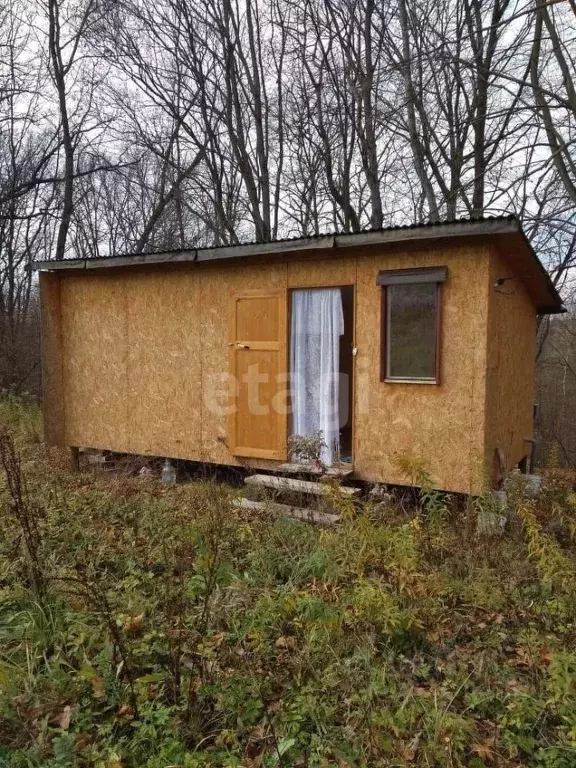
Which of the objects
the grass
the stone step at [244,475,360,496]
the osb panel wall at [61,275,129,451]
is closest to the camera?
the grass

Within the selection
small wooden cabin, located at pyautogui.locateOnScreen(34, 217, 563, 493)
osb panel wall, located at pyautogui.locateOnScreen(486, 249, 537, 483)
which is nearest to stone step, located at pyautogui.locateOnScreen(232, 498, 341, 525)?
small wooden cabin, located at pyautogui.locateOnScreen(34, 217, 563, 493)

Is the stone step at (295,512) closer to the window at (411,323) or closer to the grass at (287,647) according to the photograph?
the grass at (287,647)

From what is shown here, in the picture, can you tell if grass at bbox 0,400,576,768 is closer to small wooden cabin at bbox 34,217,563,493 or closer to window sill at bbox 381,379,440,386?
small wooden cabin at bbox 34,217,563,493

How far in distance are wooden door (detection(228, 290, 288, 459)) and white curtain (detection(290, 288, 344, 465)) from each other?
143 millimetres

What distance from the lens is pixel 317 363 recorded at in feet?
19.5

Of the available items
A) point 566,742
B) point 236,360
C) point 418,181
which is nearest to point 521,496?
point 566,742

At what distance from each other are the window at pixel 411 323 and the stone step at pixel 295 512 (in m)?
1.57

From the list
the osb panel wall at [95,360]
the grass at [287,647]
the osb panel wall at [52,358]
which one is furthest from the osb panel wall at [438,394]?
Answer: the osb panel wall at [52,358]

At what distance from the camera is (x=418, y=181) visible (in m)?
12.6

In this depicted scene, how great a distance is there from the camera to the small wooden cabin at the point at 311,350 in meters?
5.09

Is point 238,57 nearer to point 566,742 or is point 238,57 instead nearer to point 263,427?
point 263,427

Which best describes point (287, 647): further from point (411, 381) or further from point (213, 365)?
point (213, 365)

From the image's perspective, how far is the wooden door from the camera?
6.06m

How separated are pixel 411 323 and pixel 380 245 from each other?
876 mm
